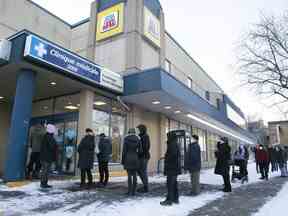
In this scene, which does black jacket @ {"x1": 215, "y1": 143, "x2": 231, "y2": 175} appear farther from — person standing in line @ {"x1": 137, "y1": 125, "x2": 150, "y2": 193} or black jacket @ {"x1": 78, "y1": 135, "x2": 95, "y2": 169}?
black jacket @ {"x1": 78, "y1": 135, "x2": 95, "y2": 169}

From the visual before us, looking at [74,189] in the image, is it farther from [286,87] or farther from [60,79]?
[286,87]

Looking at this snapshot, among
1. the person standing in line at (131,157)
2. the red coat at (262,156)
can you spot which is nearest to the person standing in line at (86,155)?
the person standing in line at (131,157)

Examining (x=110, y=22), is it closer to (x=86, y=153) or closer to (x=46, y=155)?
(x=86, y=153)

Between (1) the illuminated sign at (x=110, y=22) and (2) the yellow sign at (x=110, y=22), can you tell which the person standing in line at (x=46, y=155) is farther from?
(1) the illuminated sign at (x=110, y=22)

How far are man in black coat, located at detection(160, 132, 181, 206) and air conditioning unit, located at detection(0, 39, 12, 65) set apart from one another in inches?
250

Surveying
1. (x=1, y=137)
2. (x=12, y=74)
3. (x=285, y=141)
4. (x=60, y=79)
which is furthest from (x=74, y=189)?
(x=285, y=141)

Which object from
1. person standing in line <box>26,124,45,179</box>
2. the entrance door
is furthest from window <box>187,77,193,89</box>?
person standing in line <box>26,124,45,179</box>

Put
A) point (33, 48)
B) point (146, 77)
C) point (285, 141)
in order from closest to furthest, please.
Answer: point (33, 48), point (146, 77), point (285, 141)

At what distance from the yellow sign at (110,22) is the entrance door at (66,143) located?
620 cm

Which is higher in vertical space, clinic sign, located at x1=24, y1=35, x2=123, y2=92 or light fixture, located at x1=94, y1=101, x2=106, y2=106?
clinic sign, located at x1=24, y1=35, x2=123, y2=92

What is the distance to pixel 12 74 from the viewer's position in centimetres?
920

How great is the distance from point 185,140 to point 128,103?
4.78 m

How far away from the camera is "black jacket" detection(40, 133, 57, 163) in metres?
6.82

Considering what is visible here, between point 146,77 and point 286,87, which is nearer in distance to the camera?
point 146,77
